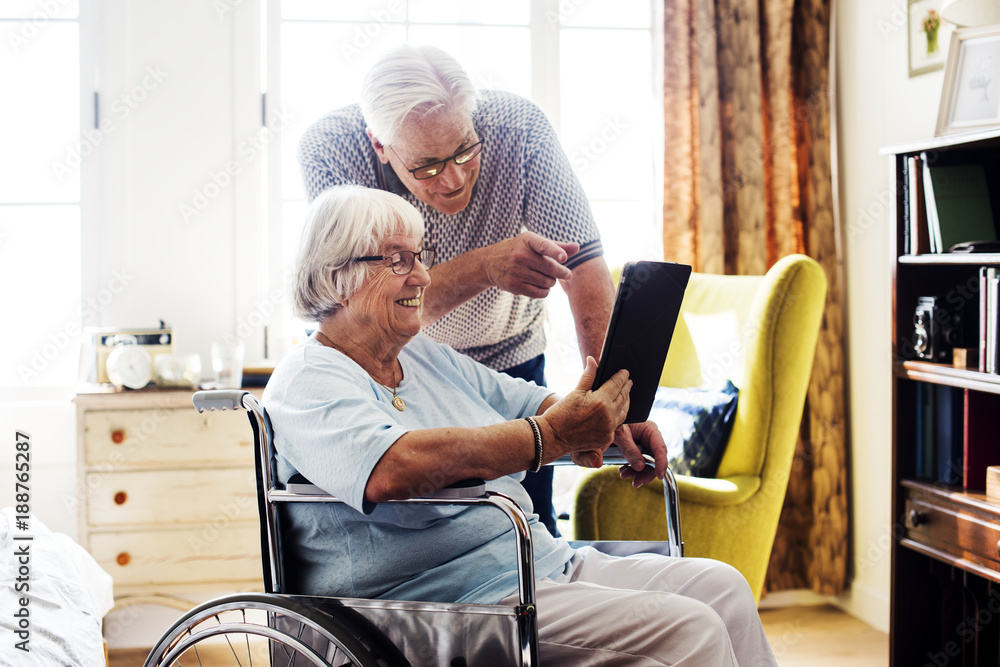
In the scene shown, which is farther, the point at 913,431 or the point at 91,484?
the point at 91,484

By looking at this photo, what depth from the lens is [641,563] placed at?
136 cm

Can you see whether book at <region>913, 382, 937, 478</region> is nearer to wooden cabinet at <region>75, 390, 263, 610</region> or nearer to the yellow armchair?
the yellow armchair

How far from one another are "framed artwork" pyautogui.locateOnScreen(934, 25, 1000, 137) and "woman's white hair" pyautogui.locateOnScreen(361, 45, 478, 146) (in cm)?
133

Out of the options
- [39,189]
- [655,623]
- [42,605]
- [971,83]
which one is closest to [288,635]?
[655,623]

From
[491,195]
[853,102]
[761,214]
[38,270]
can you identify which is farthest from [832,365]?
[38,270]

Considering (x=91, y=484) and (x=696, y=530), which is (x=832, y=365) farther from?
(x=91, y=484)

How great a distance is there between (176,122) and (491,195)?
1.64m

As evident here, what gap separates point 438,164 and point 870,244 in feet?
5.84

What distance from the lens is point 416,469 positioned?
1.06m

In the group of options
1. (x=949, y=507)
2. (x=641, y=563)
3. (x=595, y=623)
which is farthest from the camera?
(x=949, y=507)

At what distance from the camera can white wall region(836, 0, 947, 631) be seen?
252 centimetres

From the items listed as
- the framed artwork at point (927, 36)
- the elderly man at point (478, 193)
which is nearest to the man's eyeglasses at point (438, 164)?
the elderly man at point (478, 193)

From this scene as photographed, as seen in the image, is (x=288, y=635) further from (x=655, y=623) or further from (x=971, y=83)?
(x=971, y=83)

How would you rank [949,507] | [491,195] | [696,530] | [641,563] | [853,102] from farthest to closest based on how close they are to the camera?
[853,102]
[696,530]
[949,507]
[491,195]
[641,563]
